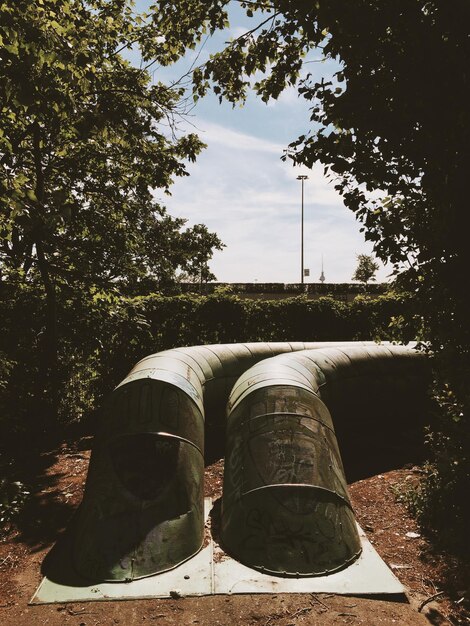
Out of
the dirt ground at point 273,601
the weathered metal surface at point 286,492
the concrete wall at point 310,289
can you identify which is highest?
the concrete wall at point 310,289

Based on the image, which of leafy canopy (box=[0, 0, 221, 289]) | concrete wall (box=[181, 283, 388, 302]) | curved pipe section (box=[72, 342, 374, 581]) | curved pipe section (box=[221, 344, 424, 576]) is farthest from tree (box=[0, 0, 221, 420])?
concrete wall (box=[181, 283, 388, 302])

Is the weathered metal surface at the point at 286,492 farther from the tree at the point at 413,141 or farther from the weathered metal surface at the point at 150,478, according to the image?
the tree at the point at 413,141

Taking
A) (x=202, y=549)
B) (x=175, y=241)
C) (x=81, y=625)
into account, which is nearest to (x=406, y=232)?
(x=202, y=549)

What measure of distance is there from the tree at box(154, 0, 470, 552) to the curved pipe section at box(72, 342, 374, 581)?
3.27 m

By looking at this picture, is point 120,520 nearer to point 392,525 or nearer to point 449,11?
point 392,525

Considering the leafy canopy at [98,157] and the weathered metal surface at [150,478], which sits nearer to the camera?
the weathered metal surface at [150,478]

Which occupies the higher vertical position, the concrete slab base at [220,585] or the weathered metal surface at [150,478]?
the weathered metal surface at [150,478]

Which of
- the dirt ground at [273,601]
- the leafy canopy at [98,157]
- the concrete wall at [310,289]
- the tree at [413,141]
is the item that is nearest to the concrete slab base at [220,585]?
the dirt ground at [273,601]

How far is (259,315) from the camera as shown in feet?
45.6

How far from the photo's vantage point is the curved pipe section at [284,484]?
4.88 metres

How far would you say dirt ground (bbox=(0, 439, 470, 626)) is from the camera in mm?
4074

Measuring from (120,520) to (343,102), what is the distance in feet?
17.6

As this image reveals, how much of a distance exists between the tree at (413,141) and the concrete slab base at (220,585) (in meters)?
1.56

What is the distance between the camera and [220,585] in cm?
456
